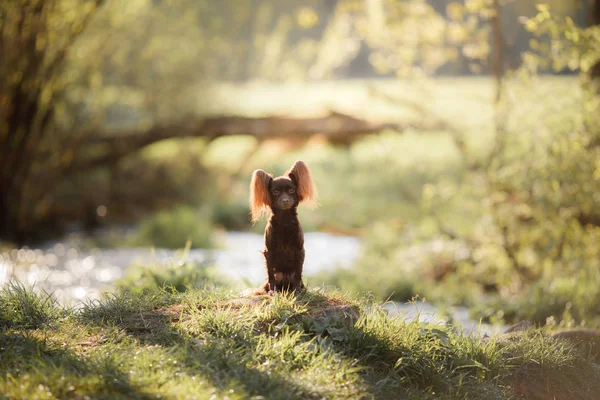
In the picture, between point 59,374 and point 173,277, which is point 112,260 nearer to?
point 173,277

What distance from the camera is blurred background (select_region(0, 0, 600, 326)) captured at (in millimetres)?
7199

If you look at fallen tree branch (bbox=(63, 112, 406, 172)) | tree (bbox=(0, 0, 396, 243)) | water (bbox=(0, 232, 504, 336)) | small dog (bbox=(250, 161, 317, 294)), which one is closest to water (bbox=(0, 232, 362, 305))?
water (bbox=(0, 232, 504, 336))

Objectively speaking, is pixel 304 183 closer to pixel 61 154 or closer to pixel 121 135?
pixel 61 154

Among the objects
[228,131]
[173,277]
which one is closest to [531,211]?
[173,277]

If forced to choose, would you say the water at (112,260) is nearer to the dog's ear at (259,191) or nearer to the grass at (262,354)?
the grass at (262,354)

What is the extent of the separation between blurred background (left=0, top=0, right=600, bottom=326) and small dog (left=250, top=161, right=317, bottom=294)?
1327mm

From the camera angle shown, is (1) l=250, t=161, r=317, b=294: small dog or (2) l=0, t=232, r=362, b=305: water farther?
(2) l=0, t=232, r=362, b=305: water

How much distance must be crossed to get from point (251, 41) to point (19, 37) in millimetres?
7571

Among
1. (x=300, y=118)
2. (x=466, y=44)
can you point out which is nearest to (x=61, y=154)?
(x=300, y=118)

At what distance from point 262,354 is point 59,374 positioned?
43.6 inches

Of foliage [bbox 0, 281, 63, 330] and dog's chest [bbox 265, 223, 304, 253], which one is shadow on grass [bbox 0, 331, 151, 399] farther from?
dog's chest [bbox 265, 223, 304, 253]

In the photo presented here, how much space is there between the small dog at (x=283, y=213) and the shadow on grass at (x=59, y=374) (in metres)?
1.25

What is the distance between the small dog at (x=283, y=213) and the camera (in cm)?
396

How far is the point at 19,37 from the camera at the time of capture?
384 inches
